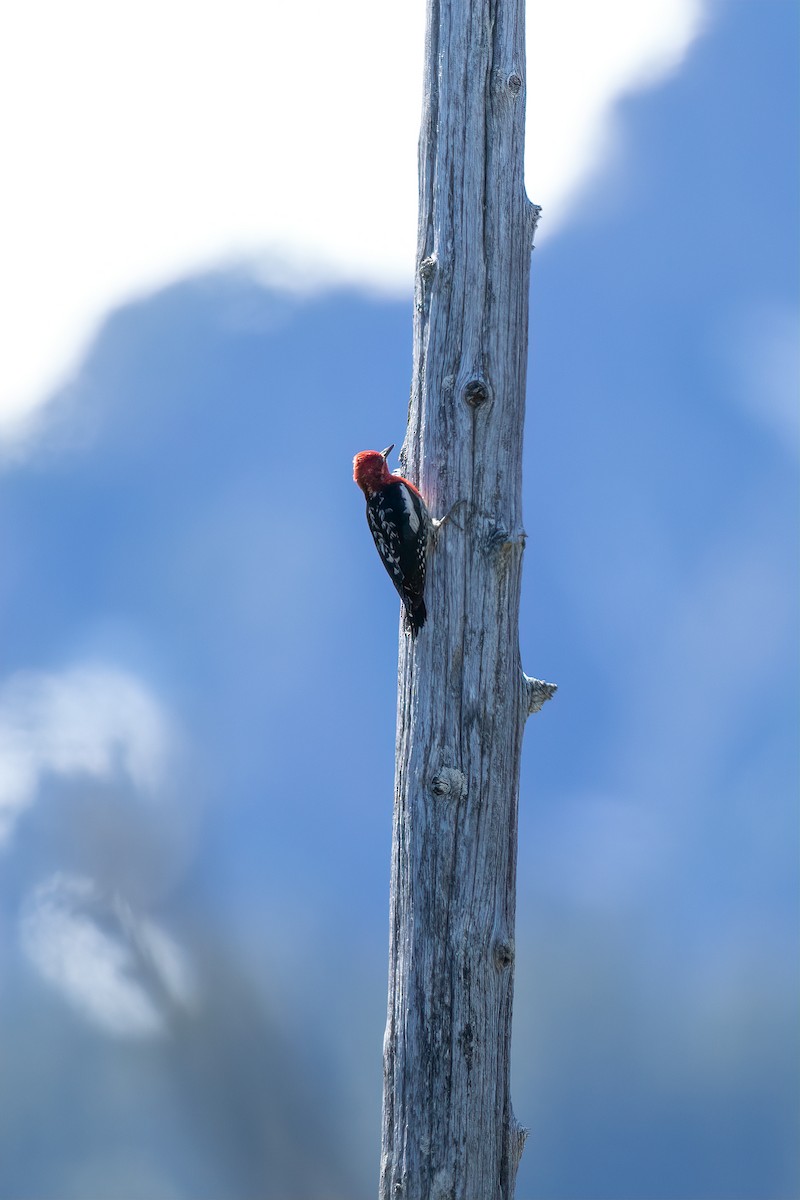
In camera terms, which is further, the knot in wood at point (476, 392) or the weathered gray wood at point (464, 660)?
the knot in wood at point (476, 392)

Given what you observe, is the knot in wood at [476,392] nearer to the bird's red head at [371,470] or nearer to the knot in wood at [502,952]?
the bird's red head at [371,470]

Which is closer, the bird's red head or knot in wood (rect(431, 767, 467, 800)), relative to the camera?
knot in wood (rect(431, 767, 467, 800))

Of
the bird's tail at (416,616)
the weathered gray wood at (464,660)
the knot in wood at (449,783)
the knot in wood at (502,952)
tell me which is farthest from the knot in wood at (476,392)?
the knot in wood at (502,952)

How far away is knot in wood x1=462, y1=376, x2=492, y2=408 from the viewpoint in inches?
114

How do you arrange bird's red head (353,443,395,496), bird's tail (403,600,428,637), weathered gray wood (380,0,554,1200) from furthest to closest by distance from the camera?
bird's red head (353,443,395,496)
bird's tail (403,600,428,637)
weathered gray wood (380,0,554,1200)

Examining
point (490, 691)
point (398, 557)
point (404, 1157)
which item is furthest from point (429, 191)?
point (404, 1157)

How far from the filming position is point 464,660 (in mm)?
2850

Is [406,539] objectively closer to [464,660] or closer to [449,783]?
[464,660]

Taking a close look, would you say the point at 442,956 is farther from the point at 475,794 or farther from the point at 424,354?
the point at 424,354

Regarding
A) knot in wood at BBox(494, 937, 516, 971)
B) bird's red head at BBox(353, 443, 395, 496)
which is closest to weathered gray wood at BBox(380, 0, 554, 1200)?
knot in wood at BBox(494, 937, 516, 971)

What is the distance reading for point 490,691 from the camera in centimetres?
285

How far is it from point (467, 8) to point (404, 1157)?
9.90 feet

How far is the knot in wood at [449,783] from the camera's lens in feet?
9.11

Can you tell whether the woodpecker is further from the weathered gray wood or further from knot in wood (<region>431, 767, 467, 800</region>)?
knot in wood (<region>431, 767, 467, 800</region>)
